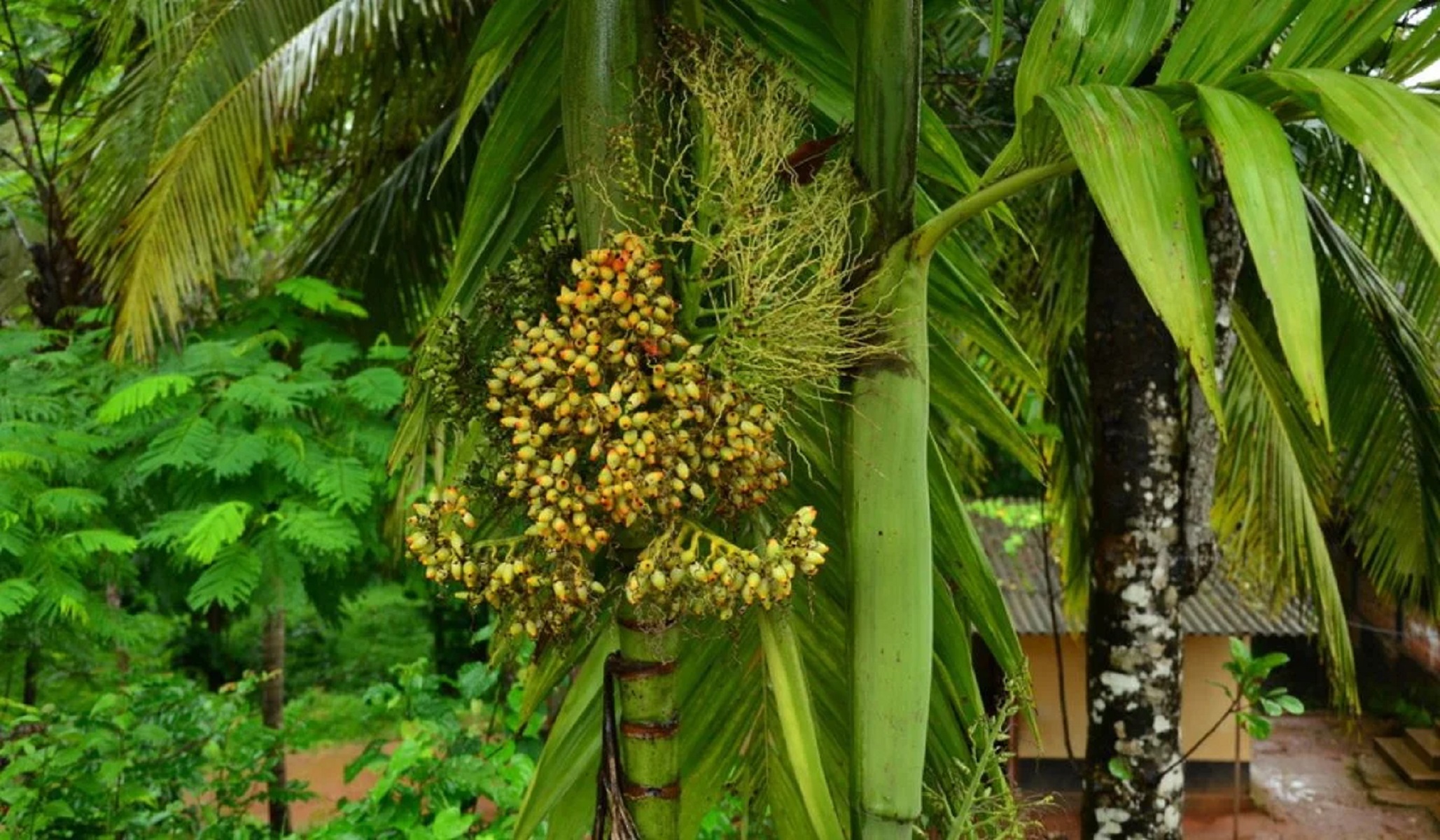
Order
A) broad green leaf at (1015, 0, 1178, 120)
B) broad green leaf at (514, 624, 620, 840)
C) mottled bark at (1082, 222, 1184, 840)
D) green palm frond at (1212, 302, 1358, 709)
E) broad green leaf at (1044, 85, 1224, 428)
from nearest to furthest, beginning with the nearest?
broad green leaf at (1044, 85, 1224, 428) → broad green leaf at (1015, 0, 1178, 120) → broad green leaf at (514, 624, 620, 840) → mottled bark at (1082, 222, 1184, 840) → green palm frond at (1212, 302, 1358, 709)

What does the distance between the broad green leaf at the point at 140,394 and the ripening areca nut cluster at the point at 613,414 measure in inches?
80.8

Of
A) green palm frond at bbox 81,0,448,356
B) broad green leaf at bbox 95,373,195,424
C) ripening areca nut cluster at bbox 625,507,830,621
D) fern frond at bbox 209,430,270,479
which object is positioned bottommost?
ripening areca nut cluster at bbox 625,507,830,621

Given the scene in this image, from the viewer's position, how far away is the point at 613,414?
117 cm

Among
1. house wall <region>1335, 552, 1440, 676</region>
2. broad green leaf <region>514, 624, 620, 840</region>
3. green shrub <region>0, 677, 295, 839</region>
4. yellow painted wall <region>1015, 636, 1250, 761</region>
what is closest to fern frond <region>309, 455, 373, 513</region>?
green shrub <region>0, 677, 295, 839</region>

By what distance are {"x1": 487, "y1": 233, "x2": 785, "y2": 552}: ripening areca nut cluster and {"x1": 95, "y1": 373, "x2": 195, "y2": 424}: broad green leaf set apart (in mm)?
2051

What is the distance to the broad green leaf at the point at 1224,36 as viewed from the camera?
45.0 inches

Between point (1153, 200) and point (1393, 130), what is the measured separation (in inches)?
7.7

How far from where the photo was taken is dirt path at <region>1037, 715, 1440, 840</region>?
9539mm

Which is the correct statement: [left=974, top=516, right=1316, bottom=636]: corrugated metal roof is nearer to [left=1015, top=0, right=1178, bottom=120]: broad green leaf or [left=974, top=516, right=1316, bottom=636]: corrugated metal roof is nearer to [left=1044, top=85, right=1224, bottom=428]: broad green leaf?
[left=1015, top=0, right=1178, bottom=120]: broad green leaf

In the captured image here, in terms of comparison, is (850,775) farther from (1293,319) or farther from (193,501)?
(193,501)

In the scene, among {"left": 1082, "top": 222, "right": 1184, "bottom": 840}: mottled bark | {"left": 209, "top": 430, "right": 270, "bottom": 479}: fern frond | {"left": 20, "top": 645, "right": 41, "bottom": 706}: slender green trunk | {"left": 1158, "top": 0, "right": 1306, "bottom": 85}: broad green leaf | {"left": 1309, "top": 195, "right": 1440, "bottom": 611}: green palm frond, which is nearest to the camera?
{"left": 1158, "top": 0, "right": 1306, "bottom": 85}: broad green leaf

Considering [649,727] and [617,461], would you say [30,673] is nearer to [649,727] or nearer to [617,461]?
[649,727]

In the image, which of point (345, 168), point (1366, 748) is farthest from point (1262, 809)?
point (345, 168)

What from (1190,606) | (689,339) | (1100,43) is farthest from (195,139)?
(1190,606)
